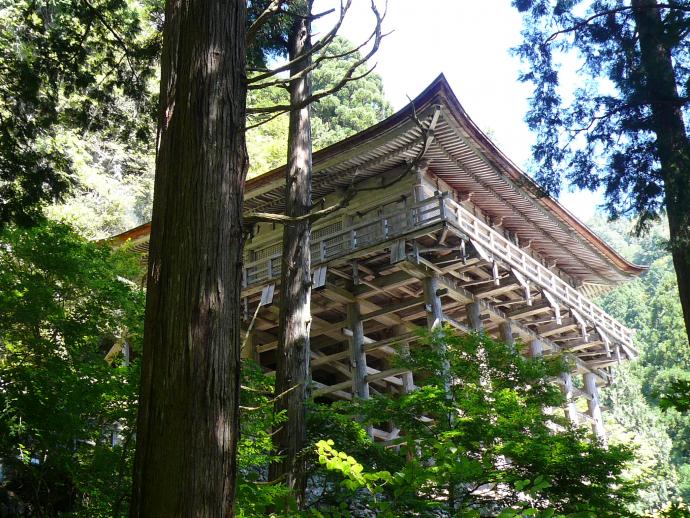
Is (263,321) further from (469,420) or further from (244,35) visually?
(244,35)

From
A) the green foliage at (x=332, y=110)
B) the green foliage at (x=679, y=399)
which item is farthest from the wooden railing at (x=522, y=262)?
the green foliage at (x=332, y=110)

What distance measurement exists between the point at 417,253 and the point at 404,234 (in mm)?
460

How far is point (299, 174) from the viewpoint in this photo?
373 inches

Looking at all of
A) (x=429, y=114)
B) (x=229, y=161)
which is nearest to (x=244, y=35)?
(x=229, y=161)

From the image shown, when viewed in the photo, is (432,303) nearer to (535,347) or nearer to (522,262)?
(522,262)

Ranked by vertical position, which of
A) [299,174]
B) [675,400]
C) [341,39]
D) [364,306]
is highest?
[341,39]

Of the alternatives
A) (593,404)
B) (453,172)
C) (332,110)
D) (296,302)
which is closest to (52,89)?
(296,302)

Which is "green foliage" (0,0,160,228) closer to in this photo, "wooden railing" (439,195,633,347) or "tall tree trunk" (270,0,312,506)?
"tall tree trunk" (270,0,312,506)

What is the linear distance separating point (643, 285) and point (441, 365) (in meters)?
57.1

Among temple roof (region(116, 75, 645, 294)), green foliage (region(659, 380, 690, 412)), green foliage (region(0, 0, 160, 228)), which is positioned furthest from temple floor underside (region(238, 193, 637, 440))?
green foliage (region(659, 380, 690, 412))

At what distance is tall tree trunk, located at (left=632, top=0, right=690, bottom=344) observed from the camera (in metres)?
7.17

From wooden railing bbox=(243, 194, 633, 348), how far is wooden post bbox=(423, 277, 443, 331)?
1.19 meters

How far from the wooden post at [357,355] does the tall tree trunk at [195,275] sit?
10972 millimetres

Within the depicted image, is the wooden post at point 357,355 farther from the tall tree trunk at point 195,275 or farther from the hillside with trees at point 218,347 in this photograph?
the tall tree trunk at point 195,275
